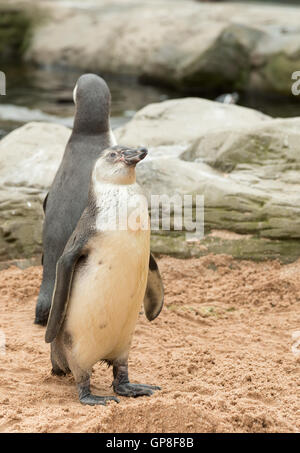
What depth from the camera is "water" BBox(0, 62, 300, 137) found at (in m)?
11.5

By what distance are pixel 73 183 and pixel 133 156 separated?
1.76 metres

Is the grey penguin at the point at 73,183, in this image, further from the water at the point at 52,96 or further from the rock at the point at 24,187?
the water at the point at 52,96

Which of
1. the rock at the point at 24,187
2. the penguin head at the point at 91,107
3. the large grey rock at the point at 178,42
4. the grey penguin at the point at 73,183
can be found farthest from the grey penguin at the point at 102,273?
the large grey rock at the point at 178,42

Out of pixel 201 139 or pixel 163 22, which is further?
pixel 163 22

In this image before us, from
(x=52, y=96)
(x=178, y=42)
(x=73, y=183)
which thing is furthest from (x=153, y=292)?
(x=178, y=42)

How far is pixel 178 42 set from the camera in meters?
13.7

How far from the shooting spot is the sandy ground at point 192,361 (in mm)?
3391

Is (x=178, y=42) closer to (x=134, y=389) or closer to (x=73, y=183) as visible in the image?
(x=73, y=183)

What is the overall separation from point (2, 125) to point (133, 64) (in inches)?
161

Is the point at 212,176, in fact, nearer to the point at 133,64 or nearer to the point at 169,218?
the point at 169,218

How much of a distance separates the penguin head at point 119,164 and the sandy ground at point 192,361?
3.44ft

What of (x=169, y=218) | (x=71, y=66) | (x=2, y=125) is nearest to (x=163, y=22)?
(x=71, y=66)

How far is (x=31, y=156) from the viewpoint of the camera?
690 cm
